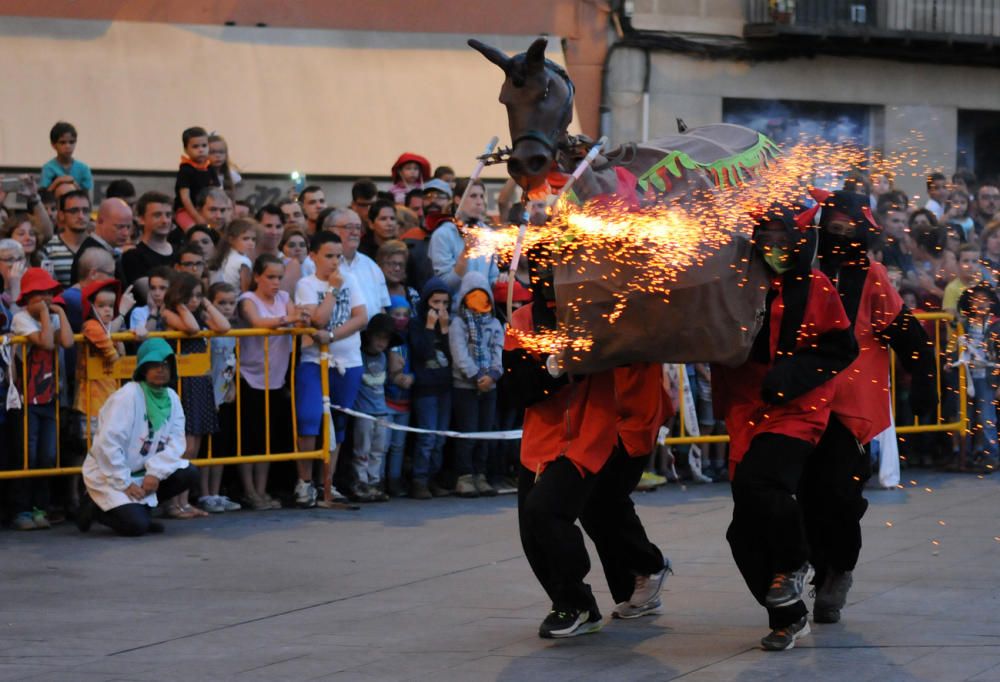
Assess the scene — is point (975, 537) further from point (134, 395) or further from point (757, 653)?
point (134, 395)

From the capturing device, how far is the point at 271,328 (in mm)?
11836

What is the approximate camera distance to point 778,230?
750 centimetres

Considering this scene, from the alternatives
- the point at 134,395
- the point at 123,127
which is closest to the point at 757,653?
the point at 134,395

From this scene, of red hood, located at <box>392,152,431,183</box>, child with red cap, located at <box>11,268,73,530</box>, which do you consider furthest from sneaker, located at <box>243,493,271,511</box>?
red hood, located at <box>392,152,431,183</box>

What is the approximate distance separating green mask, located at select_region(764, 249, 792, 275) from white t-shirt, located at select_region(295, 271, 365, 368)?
4961 mm

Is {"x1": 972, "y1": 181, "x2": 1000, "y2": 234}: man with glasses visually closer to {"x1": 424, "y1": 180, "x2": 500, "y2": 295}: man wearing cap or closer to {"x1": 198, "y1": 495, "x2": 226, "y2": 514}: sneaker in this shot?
{"x1": 424, "y1": 180, "x2": 500, "y2": 295}: man wearing cap

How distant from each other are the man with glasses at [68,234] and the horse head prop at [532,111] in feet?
18.5

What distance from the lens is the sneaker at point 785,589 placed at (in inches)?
298

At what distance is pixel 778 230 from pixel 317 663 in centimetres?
252

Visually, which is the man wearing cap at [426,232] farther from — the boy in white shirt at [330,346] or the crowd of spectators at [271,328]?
the boy in white shirt at [330,346]

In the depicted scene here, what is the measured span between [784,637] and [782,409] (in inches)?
37.4

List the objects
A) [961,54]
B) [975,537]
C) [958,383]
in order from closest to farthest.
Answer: [975,537], [958,383], [961,54]

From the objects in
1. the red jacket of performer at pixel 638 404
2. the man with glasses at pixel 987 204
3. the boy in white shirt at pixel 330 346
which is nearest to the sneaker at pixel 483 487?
the boy in white shirt at pixel 330 346

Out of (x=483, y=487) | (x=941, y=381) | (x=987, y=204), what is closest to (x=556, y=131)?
(x=483, y=487)
